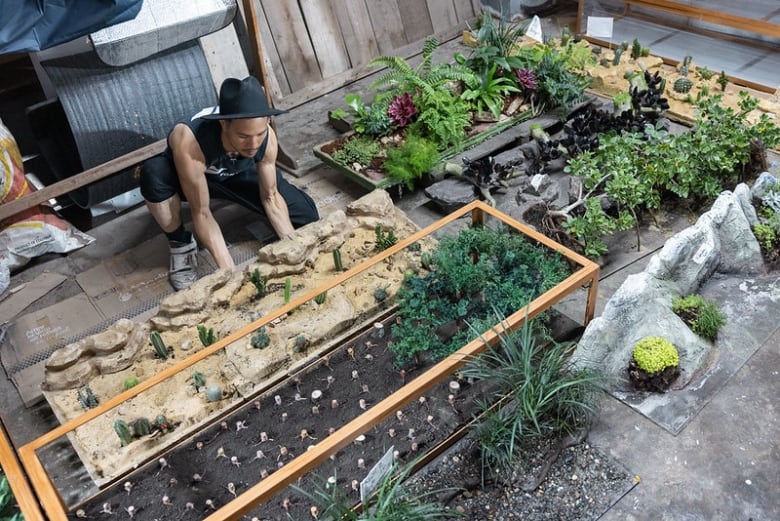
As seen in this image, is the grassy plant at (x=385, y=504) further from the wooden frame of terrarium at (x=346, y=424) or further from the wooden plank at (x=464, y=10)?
the wooden plank at (x=464, y=10)

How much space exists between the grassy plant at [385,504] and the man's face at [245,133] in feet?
6.26

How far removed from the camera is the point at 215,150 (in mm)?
4043

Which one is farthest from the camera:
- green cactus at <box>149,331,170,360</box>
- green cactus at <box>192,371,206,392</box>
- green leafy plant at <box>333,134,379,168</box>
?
green leafy plant at <box>333,134,379,168</box>

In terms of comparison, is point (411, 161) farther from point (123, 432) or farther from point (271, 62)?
point (123, 432)

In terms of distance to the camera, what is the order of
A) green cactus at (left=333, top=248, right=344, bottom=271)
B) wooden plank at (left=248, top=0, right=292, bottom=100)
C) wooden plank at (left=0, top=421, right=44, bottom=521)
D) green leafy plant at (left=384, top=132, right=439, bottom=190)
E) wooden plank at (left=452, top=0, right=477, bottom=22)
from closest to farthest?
wooden plank at (left=0, top=421, right=44, bottom=521), green cactus at (left=333, top=248, right=344, bottom=271), green leafy plant at (left=384, top=132, right=439, bottom=190), wooden plank at (left=248, top=0, right=292, bottom=100), wooden plank at (left=452, top=0, right=477, bottom=22)

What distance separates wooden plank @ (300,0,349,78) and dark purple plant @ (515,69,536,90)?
1745 millimetres

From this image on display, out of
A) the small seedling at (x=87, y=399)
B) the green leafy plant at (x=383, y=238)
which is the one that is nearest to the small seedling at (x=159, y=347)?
the small seedling at (x=87, y=399)

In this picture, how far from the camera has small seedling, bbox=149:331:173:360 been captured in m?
3.52

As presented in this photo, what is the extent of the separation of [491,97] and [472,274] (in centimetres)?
249

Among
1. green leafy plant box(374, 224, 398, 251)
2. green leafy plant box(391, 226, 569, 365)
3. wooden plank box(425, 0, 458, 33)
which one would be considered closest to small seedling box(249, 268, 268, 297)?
green leafy plant box(374, 224, 398, 251)

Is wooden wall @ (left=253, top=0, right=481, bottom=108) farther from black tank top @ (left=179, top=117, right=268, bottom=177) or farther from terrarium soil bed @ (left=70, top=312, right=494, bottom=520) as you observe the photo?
terrarium soil bed @ (left=70, top=312, right=494, bottom=520)

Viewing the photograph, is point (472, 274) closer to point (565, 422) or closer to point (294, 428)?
point (565, 422)

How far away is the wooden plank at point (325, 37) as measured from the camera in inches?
248

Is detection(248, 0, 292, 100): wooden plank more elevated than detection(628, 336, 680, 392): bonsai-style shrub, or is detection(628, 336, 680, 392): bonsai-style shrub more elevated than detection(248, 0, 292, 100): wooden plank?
detection(248, 0, 292, 100): wooden plank
